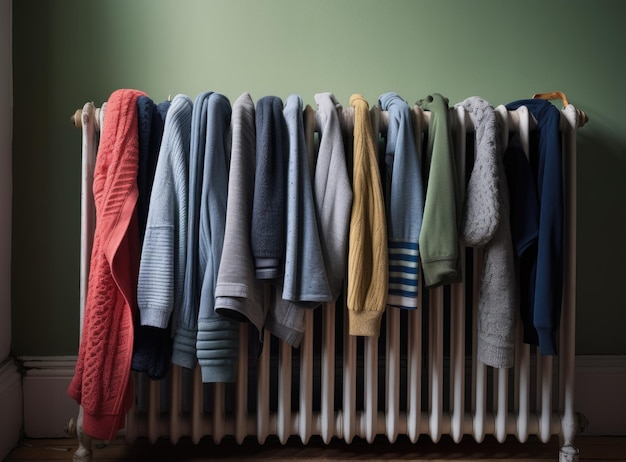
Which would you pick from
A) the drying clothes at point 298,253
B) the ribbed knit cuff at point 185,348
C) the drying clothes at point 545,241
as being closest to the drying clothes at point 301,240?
the drying clothes at point 298,253

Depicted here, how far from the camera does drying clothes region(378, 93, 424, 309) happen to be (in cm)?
108

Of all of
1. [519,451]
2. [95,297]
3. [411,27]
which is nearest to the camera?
[95,297]

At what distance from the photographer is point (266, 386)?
3.82 ft

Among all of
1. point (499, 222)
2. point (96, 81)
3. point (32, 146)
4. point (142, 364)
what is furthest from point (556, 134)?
point (32, 146)

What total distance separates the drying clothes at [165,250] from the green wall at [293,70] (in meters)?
0.38

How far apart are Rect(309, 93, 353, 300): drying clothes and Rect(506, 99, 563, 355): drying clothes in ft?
1.37

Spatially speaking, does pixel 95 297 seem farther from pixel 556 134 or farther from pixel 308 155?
pixel 556 134

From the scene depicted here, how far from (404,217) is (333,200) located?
0.17 meters

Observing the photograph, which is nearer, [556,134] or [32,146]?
[556,134]

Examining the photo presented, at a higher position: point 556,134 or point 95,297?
point 556,134

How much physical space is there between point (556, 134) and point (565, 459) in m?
0.81

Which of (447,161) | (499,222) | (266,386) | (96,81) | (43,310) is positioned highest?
(96,81)

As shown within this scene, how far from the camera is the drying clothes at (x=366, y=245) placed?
41.6 inches

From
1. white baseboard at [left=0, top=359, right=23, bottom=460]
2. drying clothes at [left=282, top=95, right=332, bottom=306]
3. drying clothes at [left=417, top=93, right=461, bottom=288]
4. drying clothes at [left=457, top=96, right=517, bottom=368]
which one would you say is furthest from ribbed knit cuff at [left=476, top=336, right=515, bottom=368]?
white baseboard at [left=0, top=359, right=23, bottom=460]
